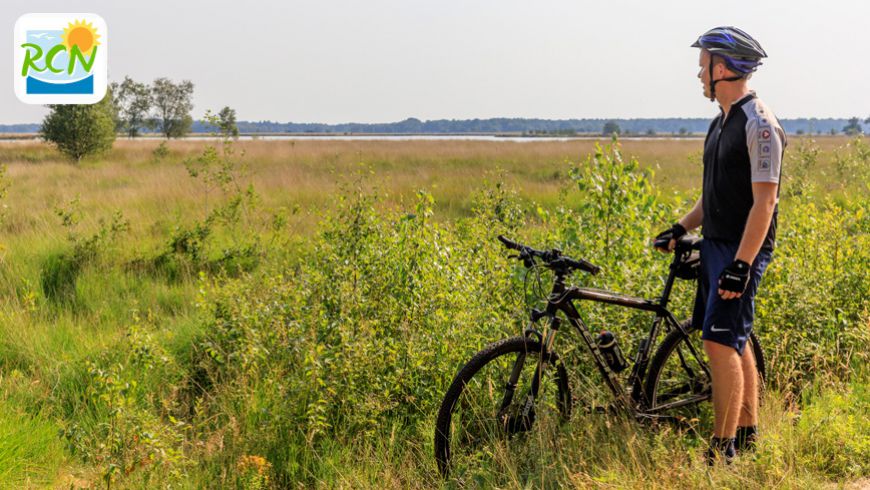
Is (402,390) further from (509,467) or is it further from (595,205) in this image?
(595,205)

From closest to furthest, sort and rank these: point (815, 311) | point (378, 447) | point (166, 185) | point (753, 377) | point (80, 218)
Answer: point (753, 377) → point (378, 447) → point (815, 311) → point (80, 218) → point (166, 185)

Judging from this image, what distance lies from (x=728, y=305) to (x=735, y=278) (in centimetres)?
26

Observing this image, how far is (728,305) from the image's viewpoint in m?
3.88

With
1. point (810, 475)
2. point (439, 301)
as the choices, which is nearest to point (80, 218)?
point (439, 301)

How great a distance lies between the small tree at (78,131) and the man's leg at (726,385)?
109 feet

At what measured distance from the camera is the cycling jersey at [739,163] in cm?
363

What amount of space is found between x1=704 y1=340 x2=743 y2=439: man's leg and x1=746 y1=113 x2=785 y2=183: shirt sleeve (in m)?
0.97

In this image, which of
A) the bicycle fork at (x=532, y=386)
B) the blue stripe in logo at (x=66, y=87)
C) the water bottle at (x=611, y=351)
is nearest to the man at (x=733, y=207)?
the water bottle at (x=611, y=351)

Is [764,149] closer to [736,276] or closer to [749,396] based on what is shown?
[736,276]

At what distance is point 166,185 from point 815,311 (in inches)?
622

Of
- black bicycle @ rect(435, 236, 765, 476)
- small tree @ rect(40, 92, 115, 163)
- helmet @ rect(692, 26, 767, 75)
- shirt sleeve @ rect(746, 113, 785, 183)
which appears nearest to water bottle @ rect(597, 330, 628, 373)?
black bicycle @ rect(435, 236, 765, 476)

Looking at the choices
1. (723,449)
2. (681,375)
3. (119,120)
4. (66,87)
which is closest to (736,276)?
(723,449)

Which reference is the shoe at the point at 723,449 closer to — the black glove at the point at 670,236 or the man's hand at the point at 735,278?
the man's hand at the point at 735,278

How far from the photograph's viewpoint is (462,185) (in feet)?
64.4
